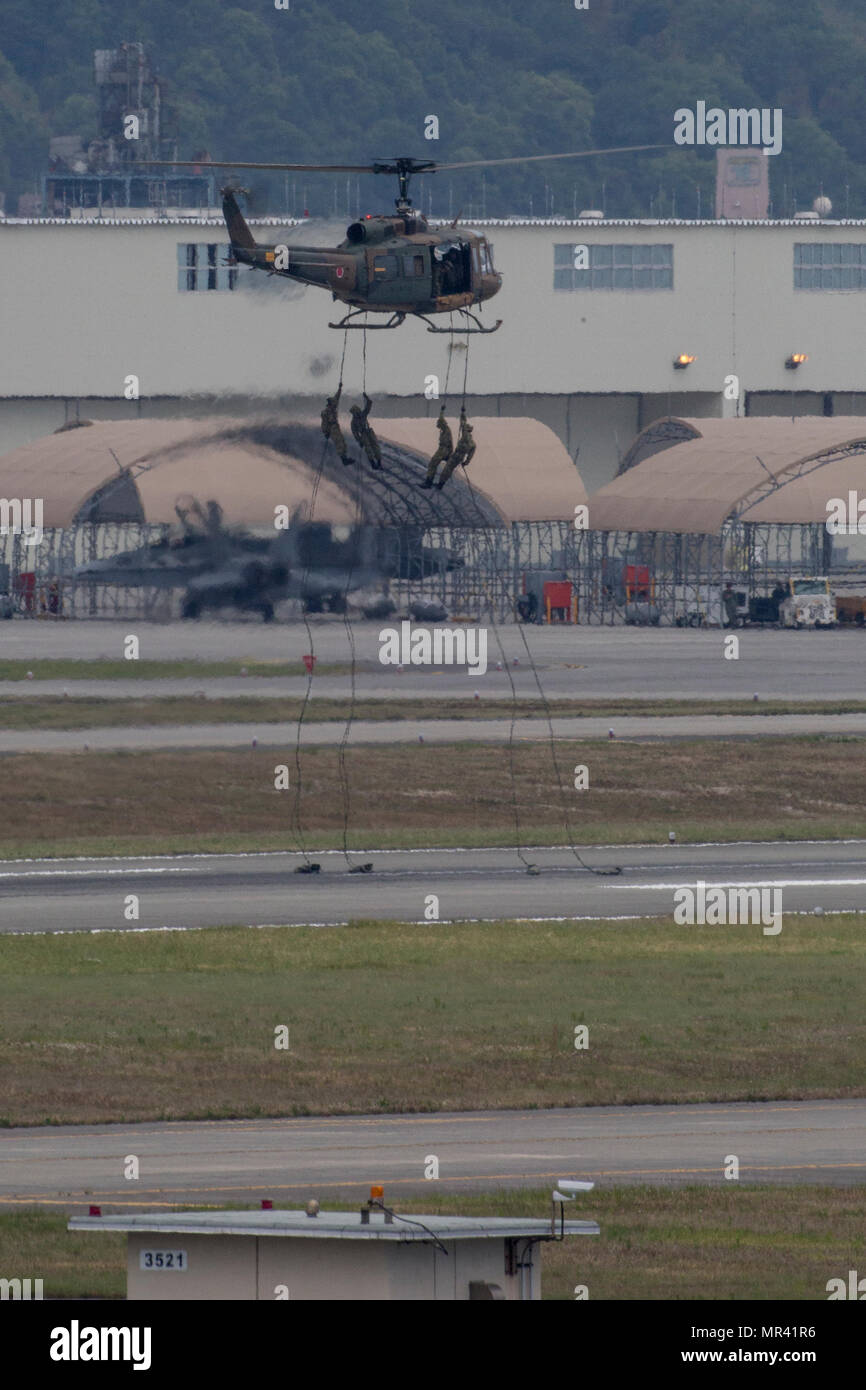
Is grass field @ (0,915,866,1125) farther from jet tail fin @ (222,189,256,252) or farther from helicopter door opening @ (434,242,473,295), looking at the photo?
jet tail fin @ (222,189,256,252)

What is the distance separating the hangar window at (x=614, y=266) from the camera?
13775cm

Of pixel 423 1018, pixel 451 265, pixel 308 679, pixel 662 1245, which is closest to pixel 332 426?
pixel 451 265

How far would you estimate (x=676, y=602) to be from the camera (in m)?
121

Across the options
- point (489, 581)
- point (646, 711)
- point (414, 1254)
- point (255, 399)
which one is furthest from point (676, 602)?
point (414, 1254)

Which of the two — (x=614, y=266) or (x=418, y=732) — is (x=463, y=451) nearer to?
(x=418, y=732)

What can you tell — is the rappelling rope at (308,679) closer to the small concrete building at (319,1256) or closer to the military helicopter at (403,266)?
the military helicopter at (403,266)

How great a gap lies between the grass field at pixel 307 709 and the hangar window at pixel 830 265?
62.4 metres

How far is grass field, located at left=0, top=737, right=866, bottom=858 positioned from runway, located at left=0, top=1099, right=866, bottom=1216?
29.5m

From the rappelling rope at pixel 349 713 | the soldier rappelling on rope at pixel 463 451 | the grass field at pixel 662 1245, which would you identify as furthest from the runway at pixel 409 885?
the grass field at pixel 662 1245

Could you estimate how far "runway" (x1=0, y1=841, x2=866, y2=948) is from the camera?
47.9 metres

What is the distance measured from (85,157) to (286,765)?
13569 centimetres

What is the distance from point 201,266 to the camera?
130 m

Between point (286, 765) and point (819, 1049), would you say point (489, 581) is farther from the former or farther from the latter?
point (819, 1049)

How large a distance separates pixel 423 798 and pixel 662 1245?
145 feet
